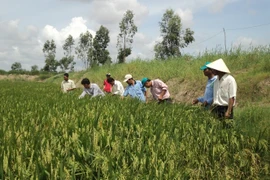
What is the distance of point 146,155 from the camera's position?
2912mm

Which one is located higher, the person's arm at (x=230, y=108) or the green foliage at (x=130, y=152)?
the person's arm at (x=230, y=108)

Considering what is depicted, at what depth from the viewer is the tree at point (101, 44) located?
50031 millimetres

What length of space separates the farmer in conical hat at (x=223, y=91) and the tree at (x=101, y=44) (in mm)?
45147

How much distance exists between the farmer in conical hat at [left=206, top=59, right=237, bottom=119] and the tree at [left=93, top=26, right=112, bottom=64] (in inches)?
1777

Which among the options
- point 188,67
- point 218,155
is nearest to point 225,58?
point 188,67

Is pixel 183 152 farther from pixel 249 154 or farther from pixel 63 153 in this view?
pixel 63 153

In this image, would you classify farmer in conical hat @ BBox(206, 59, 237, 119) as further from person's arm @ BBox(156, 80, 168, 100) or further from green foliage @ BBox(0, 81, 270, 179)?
person's arm @ BBox(156, 80, 168, 100)

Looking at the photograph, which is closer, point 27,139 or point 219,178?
point 219,178

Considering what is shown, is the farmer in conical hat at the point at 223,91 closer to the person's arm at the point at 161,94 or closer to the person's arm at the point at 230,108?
the person's arm at the point at 230,108

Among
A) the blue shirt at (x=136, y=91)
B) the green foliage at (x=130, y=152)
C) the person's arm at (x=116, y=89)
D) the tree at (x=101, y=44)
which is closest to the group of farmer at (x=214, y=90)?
the blue shirt at (x=136, y=91)

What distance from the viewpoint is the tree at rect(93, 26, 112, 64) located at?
5003 centimetres

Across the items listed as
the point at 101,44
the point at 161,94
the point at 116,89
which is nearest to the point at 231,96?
the point at 161,94

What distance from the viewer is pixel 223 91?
5324 millimetres

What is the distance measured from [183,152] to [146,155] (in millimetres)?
627
